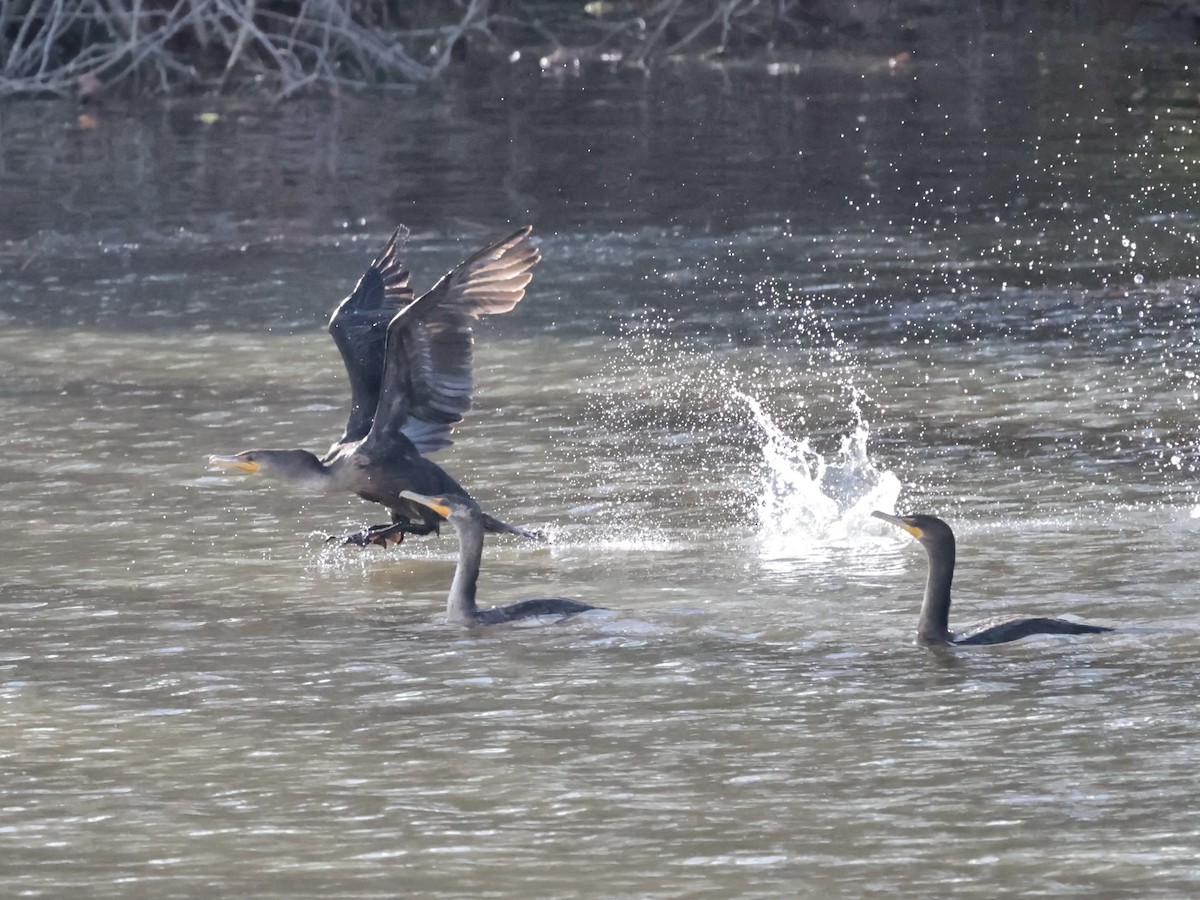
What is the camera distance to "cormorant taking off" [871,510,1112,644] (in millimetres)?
7914

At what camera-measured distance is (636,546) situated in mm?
9797

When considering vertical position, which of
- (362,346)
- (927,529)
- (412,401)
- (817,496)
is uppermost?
(362,346)

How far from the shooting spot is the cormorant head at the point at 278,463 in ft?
31.4

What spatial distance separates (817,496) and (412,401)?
5.62 ft

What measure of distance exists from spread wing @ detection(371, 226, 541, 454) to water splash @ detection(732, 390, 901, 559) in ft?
4.34

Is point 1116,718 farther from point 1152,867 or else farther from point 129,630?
point 129,630

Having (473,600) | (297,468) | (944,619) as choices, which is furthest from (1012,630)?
(297,468)

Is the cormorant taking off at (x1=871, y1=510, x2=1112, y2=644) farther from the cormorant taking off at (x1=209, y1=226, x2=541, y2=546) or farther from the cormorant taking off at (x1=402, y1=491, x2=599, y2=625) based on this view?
the cormorant taking off at (x1=209, y1=226, x2=541, y2=546)

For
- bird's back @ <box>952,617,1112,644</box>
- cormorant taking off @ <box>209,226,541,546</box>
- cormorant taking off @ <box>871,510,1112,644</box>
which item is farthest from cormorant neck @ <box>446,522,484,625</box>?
bird's back @ <box>952,617,1112,644</box>

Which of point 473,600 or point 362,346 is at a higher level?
point 362,346

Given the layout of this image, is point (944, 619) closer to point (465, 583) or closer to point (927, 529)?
point (927, 529)

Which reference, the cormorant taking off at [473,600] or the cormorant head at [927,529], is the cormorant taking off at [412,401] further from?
the cormorant head at [927,529]

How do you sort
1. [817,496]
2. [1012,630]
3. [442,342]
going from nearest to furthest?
1. [1012,630]
2. [442,342]
3. [817,496]

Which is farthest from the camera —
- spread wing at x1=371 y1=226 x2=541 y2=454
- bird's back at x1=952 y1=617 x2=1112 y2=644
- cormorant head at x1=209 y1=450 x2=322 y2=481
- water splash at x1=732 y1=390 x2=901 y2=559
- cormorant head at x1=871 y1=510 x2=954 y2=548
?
water splash at x1=732 y1=390 x2=901 y2=559
